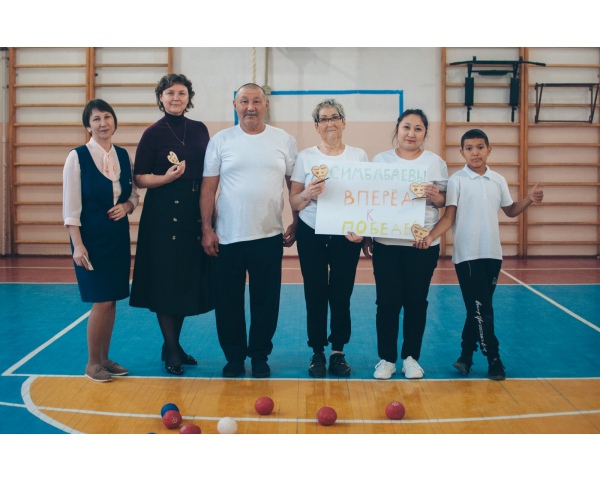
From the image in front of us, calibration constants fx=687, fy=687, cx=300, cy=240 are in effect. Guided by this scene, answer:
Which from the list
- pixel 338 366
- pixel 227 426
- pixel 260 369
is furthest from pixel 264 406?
pixel 338 366

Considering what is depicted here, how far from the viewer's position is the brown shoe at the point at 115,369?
12.1ft

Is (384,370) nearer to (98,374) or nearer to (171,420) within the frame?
(171,420)

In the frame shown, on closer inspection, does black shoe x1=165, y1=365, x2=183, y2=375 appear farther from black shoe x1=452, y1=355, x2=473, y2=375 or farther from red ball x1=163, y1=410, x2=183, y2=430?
black shoe x1=452, y1=355, x2=473, y2=375

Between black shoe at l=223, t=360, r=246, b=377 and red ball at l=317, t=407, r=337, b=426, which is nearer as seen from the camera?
red ball at l=317, t=407, r=337, b=426

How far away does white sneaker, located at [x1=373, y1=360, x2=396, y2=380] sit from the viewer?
3.59m

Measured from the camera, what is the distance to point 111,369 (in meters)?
3.71

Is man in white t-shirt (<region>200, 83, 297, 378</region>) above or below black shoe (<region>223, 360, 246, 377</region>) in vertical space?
above

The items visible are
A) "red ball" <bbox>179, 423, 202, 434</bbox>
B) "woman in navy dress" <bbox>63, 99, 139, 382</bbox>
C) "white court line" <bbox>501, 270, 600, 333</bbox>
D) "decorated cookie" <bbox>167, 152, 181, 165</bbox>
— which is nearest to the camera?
"red ball" <bbox>179, 423, 202, 434</bbox>

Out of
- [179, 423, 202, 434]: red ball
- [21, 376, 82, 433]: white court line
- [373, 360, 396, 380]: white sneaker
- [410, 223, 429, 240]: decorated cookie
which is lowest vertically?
[21, 376, 82, 433]: white court line

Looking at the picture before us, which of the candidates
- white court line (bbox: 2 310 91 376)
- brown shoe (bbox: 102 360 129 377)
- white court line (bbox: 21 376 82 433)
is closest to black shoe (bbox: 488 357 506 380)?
brown shoe (bbox: 102 360 129 377)

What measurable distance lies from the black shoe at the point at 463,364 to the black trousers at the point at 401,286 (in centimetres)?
28

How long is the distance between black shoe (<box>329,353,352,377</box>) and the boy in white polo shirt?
632 millimetres

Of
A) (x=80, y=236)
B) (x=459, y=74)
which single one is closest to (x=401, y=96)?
(x=459, y=74)

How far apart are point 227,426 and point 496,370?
1.54m
